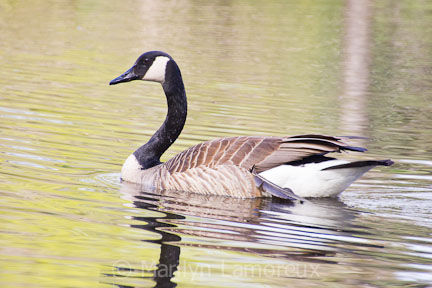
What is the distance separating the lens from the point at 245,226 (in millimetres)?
7285

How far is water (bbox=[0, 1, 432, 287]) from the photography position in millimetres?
5953

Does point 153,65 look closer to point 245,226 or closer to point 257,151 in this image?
point 257,151

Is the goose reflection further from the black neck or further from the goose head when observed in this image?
the goose head

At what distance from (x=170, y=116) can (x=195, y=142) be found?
6.48ft

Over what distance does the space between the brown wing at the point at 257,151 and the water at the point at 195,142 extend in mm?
399

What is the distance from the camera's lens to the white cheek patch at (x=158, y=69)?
9516 millimetres

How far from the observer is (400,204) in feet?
27.3

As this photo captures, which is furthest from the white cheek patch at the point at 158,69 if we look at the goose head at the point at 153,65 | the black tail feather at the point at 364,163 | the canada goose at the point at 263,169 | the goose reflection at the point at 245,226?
the black tail feather at the point at 364,163

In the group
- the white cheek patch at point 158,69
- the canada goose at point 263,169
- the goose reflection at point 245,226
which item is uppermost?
the white cheek patch at point 158,69

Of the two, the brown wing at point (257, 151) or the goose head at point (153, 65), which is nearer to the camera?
the brown wing at point (257, 151)

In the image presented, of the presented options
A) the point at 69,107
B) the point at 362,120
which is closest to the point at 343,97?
the point at 362,120

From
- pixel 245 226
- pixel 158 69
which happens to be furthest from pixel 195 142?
pixel 245 226

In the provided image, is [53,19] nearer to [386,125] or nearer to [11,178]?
[386,125]

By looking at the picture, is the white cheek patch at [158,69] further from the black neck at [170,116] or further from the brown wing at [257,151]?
the brown wing at [257,151]
